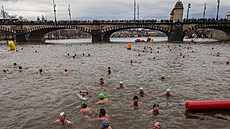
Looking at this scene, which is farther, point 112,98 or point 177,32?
point 177,32

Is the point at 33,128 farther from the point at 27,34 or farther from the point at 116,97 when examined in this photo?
the point at 27,34

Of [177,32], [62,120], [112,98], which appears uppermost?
[177,32]

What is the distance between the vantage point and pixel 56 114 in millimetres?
11078

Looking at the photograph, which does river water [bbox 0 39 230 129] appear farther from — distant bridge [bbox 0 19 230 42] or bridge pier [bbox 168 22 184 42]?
bridge pier [bbox 168 22 184 42]

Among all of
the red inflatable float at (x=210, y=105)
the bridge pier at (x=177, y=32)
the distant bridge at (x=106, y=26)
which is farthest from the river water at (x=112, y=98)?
the bridge pier at (x=177, y=32)

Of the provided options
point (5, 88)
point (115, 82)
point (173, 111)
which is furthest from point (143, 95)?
point (5, 88)

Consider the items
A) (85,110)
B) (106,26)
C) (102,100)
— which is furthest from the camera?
(106,26)

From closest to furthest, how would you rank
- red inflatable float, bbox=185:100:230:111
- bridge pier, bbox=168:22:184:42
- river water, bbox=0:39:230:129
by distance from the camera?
1. river water, bbox=0:39:230:129
2. red inflatable float, bbox=185:100:230:111
3. bridge pier, bbox=168:22:184:42

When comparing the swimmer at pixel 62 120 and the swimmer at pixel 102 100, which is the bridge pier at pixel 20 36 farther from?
the swimmer at pixel 62 120

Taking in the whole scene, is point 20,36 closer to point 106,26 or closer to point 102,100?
point 106,26

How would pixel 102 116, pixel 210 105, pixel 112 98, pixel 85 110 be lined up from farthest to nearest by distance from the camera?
1. pixel 112 98
2. pixel 85 110
3. pixel 210 105
4. pixel 102 116

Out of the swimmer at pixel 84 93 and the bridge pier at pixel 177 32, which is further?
the bridge pier at pixel 177 32

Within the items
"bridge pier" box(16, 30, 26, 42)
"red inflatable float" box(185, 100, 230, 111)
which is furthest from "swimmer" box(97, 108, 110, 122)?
"bridge pier" box(16, 30, 26, 42)

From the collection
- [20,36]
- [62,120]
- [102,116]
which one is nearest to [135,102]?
[102,116]
